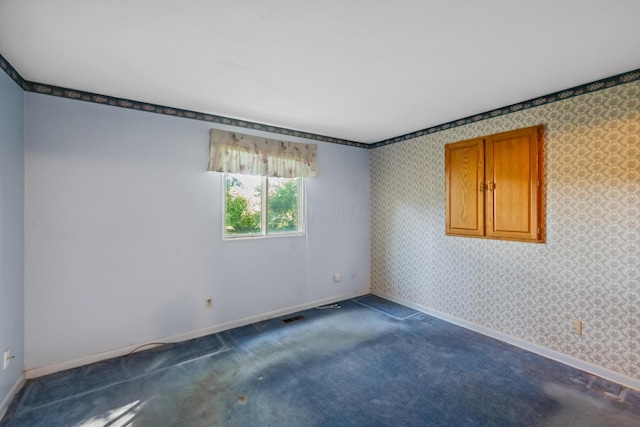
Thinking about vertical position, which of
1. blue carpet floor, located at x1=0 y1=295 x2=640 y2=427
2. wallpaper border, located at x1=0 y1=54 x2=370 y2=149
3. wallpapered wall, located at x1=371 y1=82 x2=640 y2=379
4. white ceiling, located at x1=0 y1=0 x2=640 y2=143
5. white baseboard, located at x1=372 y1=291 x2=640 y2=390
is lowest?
blue carpet floor, located at x1=0 y1=295 x2=640 y2=427

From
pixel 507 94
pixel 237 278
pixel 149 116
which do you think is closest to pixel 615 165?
pixel 507 94

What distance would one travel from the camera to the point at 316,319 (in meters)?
3.48

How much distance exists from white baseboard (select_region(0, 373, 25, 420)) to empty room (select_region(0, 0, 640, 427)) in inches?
0.8

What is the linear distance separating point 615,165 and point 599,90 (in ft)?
2.03

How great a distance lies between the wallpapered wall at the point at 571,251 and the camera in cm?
219

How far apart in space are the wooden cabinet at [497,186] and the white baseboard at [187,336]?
193 centimetres

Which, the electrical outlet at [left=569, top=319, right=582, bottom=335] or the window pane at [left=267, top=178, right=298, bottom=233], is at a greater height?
the window pane at [left=267, top=178, right=298, bottom=233]

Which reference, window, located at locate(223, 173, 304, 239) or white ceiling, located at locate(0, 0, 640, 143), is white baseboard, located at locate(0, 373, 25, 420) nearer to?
window, located at locate(223, 173, 304, 239)

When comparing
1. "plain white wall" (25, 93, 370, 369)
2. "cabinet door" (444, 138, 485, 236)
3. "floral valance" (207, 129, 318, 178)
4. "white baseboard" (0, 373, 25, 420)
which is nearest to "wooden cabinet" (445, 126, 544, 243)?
"cabinet door" (444, 138, 485, 236)

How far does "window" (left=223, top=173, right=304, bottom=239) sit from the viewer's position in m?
3.26

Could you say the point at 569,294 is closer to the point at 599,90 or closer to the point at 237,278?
the point at 599,90

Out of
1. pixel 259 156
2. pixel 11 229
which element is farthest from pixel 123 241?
pixel 259 156

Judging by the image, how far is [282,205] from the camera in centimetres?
367

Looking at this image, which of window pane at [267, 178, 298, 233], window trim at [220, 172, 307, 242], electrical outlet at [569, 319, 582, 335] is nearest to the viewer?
electrical outlet at [569, 319, 582, 335]
